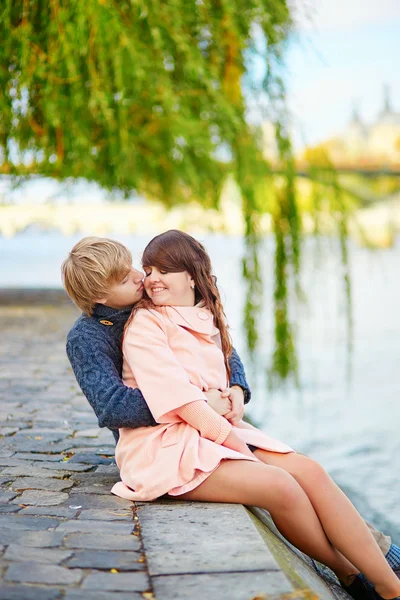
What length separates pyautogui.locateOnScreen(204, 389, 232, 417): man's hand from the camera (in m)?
2.94

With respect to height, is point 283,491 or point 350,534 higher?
point 283,491

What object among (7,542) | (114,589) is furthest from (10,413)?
(114,589)

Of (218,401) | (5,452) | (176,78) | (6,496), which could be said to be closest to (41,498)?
(6,496)

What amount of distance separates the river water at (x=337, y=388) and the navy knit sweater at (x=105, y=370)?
12.2 inches

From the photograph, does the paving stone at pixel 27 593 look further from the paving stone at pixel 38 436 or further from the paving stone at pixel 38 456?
the paving stone at pixel 38 436

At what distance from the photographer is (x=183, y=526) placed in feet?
8.47

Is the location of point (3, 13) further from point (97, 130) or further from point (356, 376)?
point (356, 376)

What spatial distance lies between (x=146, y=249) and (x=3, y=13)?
386 cm

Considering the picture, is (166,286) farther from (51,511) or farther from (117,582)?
(117,582)

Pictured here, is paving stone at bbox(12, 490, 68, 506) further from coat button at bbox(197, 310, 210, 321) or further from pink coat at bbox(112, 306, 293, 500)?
coat button at bbox(197, 310, 210, 321)

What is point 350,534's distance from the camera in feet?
8.84

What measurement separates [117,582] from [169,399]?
760mm

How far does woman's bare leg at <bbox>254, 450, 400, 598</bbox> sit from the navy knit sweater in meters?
0.63

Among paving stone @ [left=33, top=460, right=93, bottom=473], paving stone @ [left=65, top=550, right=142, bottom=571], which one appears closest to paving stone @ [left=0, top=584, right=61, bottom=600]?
paving stone @ [left=65, top=550, right=142, bottom=571]
